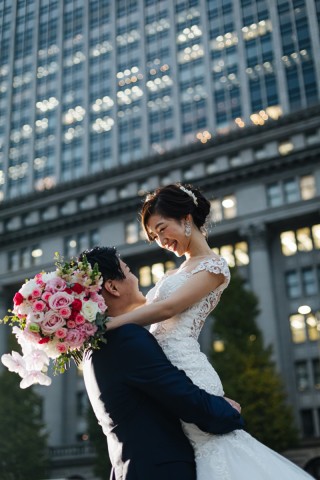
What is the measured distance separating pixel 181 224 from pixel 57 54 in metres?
76.0

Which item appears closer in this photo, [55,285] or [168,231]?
[55,285]

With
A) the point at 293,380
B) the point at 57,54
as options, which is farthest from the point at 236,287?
the point at 57,54

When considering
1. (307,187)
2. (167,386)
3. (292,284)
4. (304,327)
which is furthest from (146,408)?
(307,187)

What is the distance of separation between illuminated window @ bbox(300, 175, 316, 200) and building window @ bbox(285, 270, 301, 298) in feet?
19.2

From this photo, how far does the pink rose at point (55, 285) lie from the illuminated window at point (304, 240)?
1673 inches

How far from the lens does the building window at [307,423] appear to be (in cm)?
4091

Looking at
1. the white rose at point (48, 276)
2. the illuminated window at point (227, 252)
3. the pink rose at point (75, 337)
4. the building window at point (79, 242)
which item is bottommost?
the pink rose at point (75, 337)

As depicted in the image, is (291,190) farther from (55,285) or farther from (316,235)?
(55,285)

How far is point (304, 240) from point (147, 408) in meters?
43.2

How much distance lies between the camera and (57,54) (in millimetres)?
76125

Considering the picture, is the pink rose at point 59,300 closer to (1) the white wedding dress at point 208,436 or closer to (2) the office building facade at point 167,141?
(1) the white wedding dress at point 208,436

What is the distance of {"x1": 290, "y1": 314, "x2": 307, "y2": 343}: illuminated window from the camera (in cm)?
4338

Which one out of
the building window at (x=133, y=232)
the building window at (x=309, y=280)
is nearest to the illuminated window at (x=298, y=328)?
the building window at (x=309, y=280)

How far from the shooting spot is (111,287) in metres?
4.41
